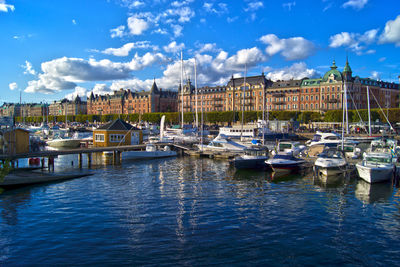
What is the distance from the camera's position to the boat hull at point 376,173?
28.7m

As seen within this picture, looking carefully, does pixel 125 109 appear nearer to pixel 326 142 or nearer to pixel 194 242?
pixel 326 142

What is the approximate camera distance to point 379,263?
556 inches

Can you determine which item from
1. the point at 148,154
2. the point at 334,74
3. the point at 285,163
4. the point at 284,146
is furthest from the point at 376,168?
the point at 334,74

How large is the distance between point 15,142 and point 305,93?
4014 inches

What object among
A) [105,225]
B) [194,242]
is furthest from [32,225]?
[194,242]

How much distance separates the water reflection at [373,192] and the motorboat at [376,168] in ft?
1.86

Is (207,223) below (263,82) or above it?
below

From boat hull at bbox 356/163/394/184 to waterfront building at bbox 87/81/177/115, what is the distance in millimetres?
141121

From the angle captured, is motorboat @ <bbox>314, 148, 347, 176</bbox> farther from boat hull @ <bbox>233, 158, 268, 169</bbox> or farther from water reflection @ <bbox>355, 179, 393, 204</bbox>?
boat hull @ <bbox>233, 158, 268, 169</bbox>

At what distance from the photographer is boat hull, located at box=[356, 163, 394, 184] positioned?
94.1 ft

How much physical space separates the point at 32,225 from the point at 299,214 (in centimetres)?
1638

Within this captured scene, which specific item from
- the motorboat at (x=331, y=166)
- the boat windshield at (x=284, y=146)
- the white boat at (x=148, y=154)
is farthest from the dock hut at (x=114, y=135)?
the motorboat at (x=331, y=166)

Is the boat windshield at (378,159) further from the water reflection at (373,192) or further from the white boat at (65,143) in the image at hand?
the white boat at (65,143)

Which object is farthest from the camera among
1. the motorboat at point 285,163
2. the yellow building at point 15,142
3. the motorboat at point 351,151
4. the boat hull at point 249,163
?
the motorboat at point 351,151
